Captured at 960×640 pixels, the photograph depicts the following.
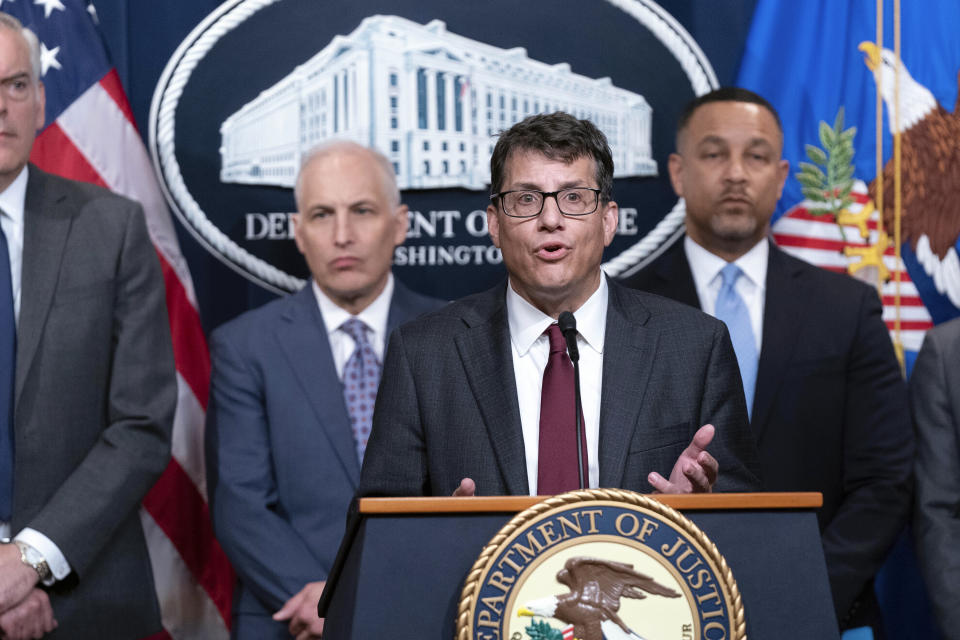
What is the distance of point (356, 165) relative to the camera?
3.51 meters

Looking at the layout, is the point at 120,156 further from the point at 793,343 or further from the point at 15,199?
the point at 793,343

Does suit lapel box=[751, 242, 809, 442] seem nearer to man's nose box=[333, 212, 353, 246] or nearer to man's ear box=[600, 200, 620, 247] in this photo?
man's ear box=[600, 200, 620, 247]

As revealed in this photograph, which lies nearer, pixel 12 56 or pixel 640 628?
pixel 640 628

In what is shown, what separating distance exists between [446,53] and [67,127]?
125 centimetres

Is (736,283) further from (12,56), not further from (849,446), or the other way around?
(12,56)

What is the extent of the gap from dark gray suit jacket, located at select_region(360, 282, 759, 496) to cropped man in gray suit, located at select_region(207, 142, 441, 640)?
0.98 metres

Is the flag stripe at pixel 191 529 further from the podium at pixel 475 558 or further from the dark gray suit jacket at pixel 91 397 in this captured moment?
the podium at pixel 475 558

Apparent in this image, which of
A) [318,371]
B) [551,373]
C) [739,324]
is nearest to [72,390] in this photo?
[318,371]

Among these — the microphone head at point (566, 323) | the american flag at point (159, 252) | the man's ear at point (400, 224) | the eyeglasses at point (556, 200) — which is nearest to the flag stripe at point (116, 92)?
the american flag at point (159, 252)

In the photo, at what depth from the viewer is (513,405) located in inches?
82.0

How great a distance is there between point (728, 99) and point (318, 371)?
1.51m

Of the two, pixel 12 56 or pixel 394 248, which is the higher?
pixel 12 56

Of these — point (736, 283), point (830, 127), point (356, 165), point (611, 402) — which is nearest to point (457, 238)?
point (356, 165)

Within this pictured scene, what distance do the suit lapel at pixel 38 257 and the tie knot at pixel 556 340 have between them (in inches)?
58.7
